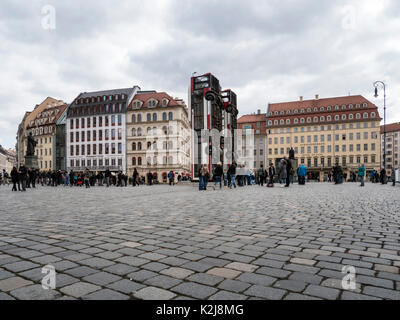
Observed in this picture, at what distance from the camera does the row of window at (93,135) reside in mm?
65938

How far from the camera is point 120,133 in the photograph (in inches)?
2589

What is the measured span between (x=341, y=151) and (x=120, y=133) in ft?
170

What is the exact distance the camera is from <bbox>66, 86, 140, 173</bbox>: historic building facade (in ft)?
216

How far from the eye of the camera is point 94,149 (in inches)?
2657

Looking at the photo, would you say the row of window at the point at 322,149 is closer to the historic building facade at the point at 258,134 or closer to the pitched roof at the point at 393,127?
the historic building facade at the point at 258,134

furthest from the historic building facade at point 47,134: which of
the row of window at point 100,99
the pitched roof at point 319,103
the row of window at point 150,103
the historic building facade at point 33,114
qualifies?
the pitched roof at point 319,103

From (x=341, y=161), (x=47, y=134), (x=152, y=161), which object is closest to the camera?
(x=152, y=161)

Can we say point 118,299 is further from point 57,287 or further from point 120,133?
point 120,133

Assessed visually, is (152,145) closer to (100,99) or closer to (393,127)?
(100,99)

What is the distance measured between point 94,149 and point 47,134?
14443 millimetres

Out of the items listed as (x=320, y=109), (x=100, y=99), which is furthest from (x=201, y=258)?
(x=320, y=109)

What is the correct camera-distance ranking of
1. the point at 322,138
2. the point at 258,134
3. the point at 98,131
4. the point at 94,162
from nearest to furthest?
the point at 94,162 → the point at 98,131 → the point at 322,138 → the point at 258,134

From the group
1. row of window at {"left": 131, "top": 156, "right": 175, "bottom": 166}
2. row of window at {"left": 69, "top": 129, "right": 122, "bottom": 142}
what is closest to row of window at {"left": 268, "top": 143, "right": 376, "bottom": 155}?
row of window at {"left": 131, "top": 156, "right": 175, "bottom": 166}
